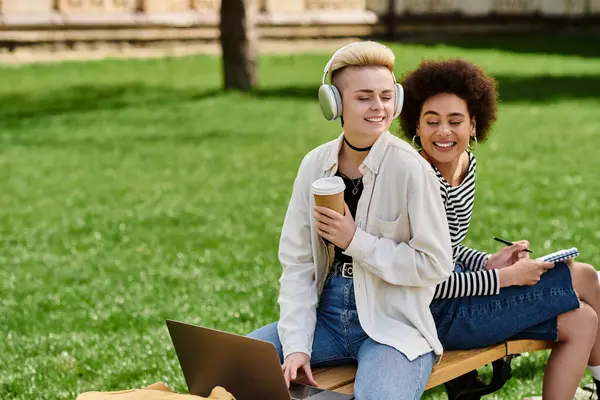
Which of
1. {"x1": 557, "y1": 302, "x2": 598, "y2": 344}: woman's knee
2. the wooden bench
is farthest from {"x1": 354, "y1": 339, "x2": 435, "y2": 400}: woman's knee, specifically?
{"x1": 557, "y1": 302, "x2": 598, "y2": 344}: woman's knee

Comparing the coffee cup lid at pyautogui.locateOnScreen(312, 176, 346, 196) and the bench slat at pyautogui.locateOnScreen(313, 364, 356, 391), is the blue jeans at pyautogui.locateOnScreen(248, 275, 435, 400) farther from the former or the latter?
the coffee cup lid at pyautogui.locateOnScreen(312, 176, 346, 196)

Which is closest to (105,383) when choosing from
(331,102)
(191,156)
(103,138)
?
(331,102)

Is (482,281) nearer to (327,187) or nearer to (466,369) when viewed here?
(466,369)

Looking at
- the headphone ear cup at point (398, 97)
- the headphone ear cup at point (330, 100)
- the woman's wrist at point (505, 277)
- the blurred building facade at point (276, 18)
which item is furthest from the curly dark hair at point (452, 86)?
the blurred building facade at point (276, 18)

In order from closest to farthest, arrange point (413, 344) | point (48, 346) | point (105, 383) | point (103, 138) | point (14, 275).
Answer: point (413, 344) < point (105, 383) < point (48, 346) < point (14, 275) < point (103, 138)

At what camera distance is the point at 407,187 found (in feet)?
11.4

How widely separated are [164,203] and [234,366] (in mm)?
6341

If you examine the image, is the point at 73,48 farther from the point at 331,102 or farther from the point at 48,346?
the point at 331,102

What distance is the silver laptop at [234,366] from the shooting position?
10.7 ft

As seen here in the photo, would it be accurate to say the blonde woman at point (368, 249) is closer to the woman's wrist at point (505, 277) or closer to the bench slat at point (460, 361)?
the bench slat at point (460, 361)

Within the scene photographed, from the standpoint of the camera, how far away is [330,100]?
3490 millimetres

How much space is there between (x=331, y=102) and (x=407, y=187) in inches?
14.3

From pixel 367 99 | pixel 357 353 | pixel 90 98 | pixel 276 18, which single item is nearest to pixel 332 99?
pixel 367 99

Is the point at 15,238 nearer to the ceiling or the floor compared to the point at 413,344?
nearer to the floor
